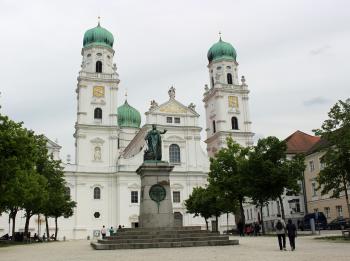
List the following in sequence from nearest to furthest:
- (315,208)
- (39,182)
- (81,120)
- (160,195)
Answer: (160,195) < (39,182) < (315,208) < (81,120)

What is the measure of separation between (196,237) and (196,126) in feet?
138

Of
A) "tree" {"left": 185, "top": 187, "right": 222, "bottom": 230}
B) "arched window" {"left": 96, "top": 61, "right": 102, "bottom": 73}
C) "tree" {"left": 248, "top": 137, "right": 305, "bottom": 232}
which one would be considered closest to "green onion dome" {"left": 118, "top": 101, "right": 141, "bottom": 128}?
"arched window" {"left": 96, "top": 61, "right": 102, "bottom": 73}

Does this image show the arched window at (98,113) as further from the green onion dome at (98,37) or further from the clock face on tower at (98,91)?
the green onion dome at (98,37)

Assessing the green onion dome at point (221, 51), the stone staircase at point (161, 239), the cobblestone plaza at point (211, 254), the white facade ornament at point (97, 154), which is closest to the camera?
the cobblestone plaza at point (211, 254)

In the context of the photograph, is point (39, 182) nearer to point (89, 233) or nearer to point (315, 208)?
point (89, 233)

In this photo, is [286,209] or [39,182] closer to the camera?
[39,182]

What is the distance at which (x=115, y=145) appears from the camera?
58812mm

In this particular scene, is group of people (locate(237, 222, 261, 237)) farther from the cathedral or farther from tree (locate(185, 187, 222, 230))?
the cathedral

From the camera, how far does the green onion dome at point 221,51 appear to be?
6838 cm

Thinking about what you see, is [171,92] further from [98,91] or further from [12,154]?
[12,154]

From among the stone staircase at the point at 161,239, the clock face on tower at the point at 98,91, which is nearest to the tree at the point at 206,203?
the stone staircase at the point at 161,239

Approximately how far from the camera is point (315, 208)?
48.1 metres

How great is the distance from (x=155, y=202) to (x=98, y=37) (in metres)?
45.8

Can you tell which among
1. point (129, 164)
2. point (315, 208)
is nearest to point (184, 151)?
point (129, 164)
